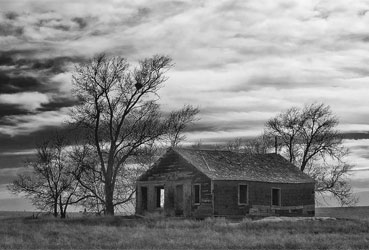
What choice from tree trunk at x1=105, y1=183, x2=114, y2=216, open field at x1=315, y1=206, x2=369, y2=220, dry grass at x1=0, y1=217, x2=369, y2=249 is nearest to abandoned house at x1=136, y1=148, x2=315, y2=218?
tree trunk at x1=105, y1=183, x2=114, y2=216

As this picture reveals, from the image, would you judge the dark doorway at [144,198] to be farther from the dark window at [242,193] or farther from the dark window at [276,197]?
the dark window at [276,197]

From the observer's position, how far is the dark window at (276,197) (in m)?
39.4

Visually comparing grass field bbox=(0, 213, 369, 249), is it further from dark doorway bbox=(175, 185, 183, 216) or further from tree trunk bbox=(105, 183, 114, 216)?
tree trunk bbox=(105, 183, 114, 216)

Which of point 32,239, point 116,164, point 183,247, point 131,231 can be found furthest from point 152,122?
point 183,247

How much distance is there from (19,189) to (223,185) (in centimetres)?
1475

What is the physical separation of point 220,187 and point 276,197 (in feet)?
20.0

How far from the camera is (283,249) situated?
18875 mm

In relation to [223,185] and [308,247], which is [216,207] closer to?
[223,185]

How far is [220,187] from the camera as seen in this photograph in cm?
3575

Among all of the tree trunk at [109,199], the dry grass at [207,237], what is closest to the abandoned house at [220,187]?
the tree trunk at [109,199]

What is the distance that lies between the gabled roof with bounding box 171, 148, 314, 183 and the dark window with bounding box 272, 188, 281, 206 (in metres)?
0.82

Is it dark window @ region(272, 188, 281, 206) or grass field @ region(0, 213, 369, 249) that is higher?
dark window @ region(272, 188, 281, 206)

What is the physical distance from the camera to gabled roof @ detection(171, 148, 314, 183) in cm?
3700

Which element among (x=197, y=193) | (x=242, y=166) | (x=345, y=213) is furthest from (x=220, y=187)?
(x=345, y=213)
